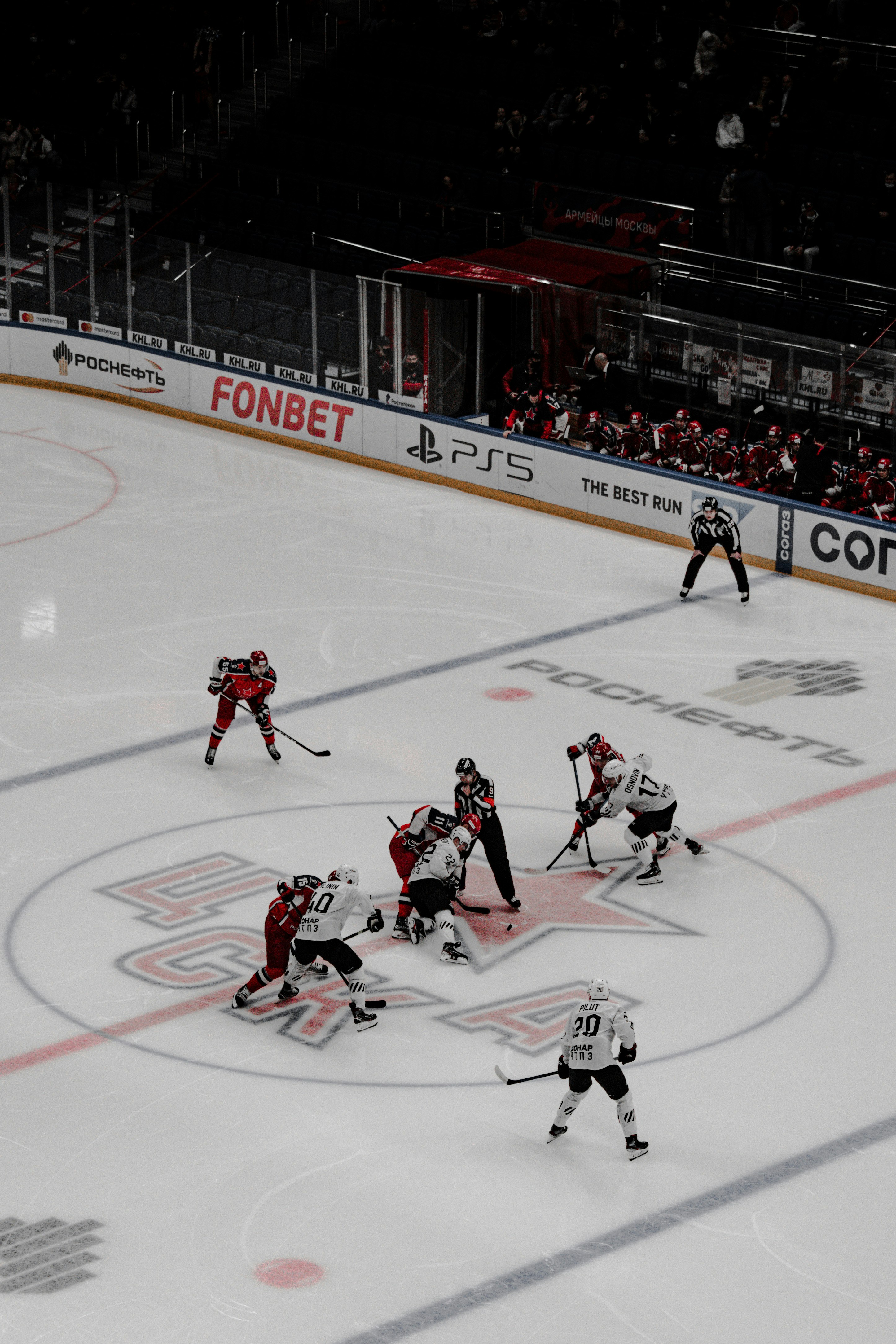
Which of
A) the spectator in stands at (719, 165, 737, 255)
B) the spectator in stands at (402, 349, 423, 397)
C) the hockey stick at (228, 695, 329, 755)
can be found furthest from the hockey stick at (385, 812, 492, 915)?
the spectator in stands at (719, 165, 737, 255)

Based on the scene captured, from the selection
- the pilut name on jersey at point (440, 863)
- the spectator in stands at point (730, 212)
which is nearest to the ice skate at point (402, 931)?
the pilut name on jersey at point (440, 863)

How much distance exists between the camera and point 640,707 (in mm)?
17469

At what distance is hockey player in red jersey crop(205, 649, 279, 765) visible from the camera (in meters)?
15.5

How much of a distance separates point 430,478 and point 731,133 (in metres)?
5.50

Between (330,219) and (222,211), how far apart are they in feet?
6.82

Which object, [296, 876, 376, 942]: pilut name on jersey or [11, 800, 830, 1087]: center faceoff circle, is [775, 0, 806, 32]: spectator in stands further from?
[296, 876, 376, 942]: pilut name on jersey

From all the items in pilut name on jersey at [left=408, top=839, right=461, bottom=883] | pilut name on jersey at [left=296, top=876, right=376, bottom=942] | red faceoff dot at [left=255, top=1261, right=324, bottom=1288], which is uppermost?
pilut name on jersey at [left=296, top=876, right=376, bottom=942]

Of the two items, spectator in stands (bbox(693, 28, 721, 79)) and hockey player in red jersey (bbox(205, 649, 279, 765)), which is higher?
spectator in stands (bbox(693, 28, 721, 79))

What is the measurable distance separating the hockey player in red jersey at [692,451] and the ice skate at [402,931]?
9.37 m

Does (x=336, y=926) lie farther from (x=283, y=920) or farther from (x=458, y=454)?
(x=458, y=454)

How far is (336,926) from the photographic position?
11.9m

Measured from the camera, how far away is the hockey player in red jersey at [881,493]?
790 inches

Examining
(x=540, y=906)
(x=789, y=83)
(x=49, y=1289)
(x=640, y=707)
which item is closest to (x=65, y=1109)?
(x=49, y=1289)

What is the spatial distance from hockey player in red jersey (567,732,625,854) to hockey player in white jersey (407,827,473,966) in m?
1.17
